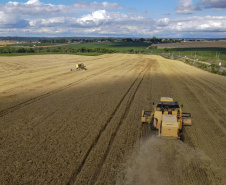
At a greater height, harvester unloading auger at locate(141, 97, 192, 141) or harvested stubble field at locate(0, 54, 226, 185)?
harvester unloading auger at locate(141, 97, 192, 141)

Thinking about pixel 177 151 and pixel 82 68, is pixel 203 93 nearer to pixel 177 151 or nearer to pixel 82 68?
pixel 177 151

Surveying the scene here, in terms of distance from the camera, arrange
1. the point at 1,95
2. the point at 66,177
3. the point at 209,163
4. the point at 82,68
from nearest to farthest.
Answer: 1. the point at 66,177
2. the point at 209,163
3. the point at 1,95
4. the point at 82,68

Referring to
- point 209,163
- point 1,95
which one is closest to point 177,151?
point 209,163

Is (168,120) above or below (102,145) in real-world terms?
above

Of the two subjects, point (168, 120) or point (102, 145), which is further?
point (102, 145)

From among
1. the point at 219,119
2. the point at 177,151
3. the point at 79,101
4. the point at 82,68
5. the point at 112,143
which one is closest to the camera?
the point at 177,151

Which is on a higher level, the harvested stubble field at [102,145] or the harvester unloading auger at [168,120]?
the harvester unloading auger at [168,120]

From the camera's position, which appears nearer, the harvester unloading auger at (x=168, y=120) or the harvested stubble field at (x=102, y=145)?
the harvested stubble field at (x=102, y=145)

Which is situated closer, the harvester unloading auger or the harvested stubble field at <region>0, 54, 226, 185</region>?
the harvested stubble field at <region>0, 54, 226, 185</region>
